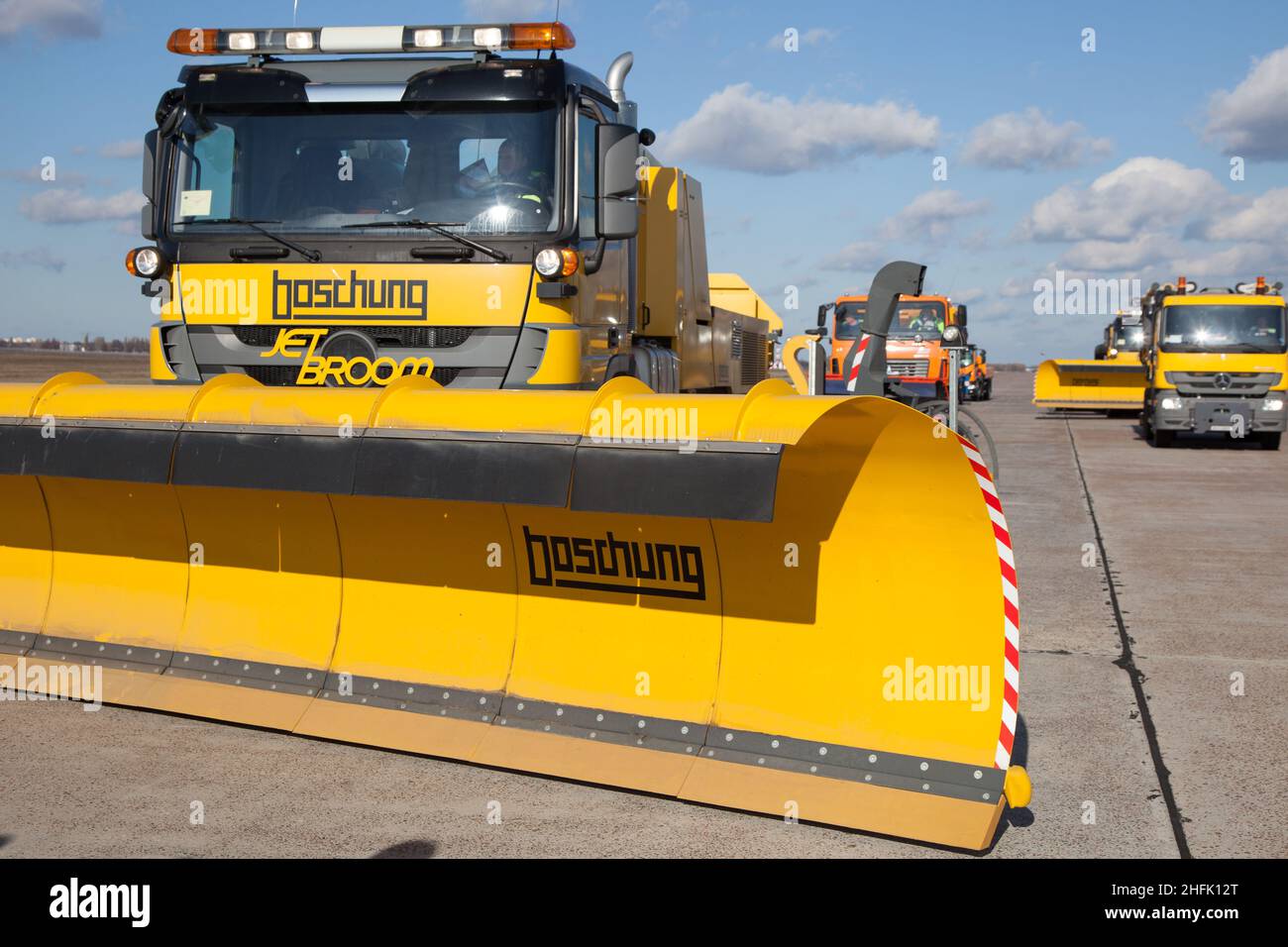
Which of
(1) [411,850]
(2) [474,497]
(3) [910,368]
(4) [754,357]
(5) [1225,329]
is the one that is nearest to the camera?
(1) [411,850]

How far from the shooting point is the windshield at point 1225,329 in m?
20.0

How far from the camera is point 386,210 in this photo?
6676 mm

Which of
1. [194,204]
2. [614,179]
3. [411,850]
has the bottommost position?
[411,850]

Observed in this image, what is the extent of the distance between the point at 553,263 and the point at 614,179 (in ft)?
2.17

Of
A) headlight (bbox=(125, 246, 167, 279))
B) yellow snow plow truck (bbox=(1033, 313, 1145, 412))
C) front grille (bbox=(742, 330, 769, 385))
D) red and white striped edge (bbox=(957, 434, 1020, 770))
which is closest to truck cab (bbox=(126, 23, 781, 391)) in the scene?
headlight (bbox=(125, 246, 167, 279))

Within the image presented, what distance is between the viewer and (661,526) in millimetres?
4887

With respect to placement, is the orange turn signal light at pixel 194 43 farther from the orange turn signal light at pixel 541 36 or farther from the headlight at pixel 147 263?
the orange turn signal light at pixel 541 36

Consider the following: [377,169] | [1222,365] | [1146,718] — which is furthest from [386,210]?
[1222,365]

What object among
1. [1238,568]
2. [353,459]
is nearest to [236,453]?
[353,459]

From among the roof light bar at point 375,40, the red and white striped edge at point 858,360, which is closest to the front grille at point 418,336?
the roof light bar at point 375,40

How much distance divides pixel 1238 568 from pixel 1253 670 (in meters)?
3.25

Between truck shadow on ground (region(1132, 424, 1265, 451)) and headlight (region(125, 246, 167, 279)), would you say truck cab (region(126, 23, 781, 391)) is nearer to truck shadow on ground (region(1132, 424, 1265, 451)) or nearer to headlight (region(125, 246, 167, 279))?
headlight (region(125, 246, 167, 279))

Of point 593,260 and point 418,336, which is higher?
point 593,260

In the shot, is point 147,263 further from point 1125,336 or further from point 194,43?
point 1125,336
